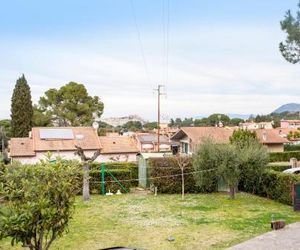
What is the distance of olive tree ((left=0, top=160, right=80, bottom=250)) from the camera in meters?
6.79

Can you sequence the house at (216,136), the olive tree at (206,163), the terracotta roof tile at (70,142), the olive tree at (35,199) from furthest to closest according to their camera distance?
the house at (216,136), the terracotta roof tile at (70,142), the olive tree at (206,163), the olive tree at (35,199)

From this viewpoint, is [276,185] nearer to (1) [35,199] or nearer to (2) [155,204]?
(2) [155,204]

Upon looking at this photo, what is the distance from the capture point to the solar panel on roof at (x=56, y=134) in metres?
38.1

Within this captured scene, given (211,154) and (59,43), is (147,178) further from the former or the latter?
(59,43)

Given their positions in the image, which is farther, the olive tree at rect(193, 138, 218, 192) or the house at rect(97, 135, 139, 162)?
the house at rect(97, 135, 139, 162)

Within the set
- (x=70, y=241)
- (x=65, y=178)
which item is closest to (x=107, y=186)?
(x=70, y=241)

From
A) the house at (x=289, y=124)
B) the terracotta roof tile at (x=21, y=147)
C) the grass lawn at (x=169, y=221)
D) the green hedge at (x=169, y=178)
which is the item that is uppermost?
the house at (x=289, y=124)

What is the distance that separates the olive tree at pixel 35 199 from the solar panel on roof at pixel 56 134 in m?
31.2

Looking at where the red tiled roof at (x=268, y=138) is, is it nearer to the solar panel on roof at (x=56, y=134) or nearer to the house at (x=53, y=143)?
the house at (x=53, y=143)

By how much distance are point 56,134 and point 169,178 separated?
1928 cm

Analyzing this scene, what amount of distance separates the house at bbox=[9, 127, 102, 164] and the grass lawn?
16.6m

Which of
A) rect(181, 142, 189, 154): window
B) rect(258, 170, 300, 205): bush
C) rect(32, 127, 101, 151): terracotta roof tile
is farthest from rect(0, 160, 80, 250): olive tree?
rect(181, 142, 189, 154): window

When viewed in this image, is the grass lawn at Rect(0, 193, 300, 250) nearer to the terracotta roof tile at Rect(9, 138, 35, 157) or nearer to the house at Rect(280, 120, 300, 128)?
the terracotta roof tile at Rect(9, 138, 35, 157)

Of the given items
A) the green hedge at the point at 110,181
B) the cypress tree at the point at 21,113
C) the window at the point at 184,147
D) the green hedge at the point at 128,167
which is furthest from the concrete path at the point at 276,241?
the cypress tree at the point at 21,113
